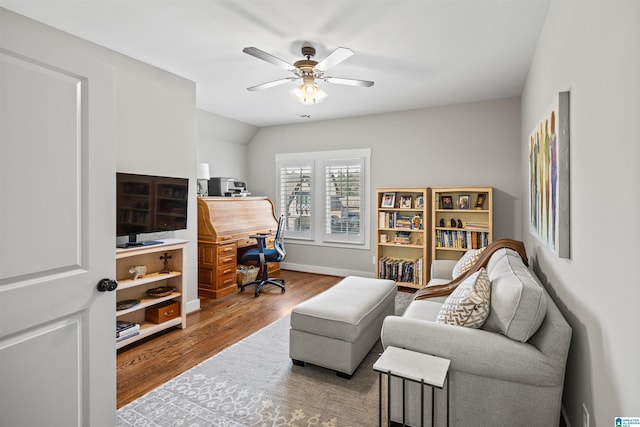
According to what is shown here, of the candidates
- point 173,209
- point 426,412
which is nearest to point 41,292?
point 426,412

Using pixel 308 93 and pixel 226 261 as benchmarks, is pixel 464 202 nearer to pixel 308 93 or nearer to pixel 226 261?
pixel 308 93

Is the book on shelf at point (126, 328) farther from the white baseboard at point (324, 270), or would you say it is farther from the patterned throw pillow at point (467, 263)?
the white baseboard at point (324, 270)

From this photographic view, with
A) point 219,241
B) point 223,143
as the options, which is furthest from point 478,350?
point 223,143

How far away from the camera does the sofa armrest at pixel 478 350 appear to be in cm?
155

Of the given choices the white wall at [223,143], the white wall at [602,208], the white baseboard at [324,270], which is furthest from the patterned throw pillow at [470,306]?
the white wall at [223,143]

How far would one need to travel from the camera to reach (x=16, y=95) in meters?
1.24

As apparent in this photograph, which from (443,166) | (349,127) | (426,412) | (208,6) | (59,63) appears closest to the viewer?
(59,63)

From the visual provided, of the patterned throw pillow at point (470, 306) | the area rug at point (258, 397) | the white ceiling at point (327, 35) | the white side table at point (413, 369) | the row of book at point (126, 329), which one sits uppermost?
the white ceiling at point (327, 35)

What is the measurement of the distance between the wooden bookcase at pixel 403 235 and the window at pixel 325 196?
1.43ft

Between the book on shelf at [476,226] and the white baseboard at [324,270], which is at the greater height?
the book on shelf at [476,226]

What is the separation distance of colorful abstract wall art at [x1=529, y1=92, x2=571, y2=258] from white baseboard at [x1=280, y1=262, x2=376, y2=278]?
3.15 m

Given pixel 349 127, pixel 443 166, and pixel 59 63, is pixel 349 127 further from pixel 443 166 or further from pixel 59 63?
pixel 59 63

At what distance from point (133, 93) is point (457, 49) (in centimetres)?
297

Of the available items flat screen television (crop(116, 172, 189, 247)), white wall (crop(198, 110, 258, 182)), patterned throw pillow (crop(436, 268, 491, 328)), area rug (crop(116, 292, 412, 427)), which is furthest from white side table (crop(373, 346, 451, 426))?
white wall (crop(198, 110, 258, 182))
